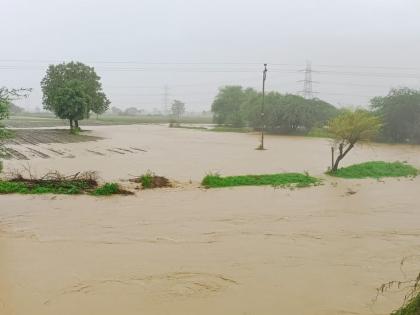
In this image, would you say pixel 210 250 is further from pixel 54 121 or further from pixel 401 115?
pixel 54 121

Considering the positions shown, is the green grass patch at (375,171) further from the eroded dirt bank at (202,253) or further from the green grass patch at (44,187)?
the green grass patch at (44,187)

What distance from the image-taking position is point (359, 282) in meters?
8.57

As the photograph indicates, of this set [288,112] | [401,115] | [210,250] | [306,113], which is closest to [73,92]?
[288,112]

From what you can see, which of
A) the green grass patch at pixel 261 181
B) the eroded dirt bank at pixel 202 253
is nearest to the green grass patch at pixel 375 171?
the green grass patch at pixel 261 181

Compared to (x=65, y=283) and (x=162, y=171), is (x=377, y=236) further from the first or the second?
(x=162, y=171)

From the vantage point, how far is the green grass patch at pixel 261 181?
19.0 m

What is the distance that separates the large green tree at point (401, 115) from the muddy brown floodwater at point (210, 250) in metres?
29.2

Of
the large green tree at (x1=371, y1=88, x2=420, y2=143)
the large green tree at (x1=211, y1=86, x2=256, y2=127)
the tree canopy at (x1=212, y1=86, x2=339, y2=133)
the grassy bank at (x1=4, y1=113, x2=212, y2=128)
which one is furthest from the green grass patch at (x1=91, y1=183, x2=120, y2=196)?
the large green tree at (x1=211, y1=86, x2=256, y2=127)

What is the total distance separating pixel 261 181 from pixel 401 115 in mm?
32161

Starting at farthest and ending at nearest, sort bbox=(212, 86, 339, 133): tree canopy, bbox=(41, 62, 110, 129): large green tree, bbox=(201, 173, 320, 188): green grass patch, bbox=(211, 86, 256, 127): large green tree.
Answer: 1. bbox=(211, 86, 256, 127): large green tree
2. bbox=(212, 86, 339, 133): tree canopy
3. bbox=(41, 62, 110, 129): large green tree
4. bbox=(201, 173, 320, 188): green grass patch

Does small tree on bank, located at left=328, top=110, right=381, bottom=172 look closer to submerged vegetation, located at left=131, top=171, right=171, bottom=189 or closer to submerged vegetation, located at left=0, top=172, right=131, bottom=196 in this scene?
submerged vegetation, located at left=131, top=171, right=171, bottom=189

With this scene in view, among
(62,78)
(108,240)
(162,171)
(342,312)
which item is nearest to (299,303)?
(342,312)

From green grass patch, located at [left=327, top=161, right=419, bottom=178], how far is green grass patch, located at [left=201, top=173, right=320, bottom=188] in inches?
103

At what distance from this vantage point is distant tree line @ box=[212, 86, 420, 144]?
153 feet
